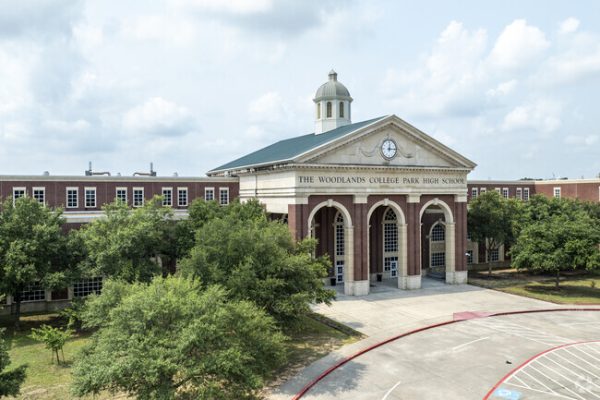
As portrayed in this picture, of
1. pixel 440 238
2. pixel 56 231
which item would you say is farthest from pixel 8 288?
pixel 440 238

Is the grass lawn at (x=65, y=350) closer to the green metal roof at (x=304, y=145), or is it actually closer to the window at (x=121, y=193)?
the window at (x=121, y=193)

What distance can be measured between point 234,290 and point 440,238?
38437 mm

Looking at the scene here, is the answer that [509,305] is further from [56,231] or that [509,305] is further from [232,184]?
[56,231]

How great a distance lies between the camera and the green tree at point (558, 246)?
43594 mm

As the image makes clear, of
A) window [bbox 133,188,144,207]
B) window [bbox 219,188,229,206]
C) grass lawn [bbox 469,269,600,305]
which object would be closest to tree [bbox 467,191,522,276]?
grass lawn [bbox 469,269,600,305]

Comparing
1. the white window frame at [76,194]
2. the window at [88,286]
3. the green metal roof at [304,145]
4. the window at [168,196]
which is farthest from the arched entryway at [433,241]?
the white window frame at [76,194]

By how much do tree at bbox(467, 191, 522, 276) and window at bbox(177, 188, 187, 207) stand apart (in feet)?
110

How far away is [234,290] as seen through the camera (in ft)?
83.6

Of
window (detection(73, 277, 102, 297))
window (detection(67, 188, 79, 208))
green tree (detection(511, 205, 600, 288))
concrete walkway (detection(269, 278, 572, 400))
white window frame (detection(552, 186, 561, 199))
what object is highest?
white window frame (detection(552, 186, 561, 199))

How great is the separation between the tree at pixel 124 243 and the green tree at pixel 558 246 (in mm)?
34943

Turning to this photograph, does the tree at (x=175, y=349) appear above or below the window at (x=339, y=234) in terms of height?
below

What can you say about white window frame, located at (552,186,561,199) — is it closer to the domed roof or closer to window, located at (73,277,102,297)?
the domed roof

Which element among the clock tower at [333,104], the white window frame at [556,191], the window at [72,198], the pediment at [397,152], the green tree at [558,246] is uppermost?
the clock tower at [333,104]

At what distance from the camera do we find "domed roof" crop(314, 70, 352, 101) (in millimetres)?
56156
